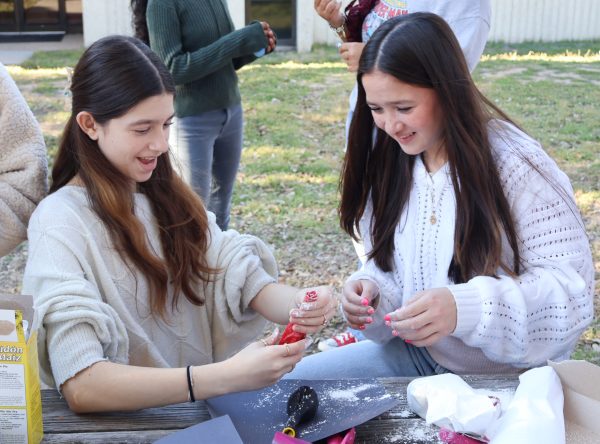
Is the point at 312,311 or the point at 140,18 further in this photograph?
the point at 140,18

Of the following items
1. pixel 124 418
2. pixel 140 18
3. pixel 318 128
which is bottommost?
pixel 318 128

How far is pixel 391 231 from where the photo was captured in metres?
2.30

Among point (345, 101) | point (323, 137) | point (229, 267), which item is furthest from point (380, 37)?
point (345, 101)

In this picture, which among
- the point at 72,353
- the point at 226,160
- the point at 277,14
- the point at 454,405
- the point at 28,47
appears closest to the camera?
the point at 454,405

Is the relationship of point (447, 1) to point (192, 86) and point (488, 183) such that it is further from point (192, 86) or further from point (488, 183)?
point (192, 86)

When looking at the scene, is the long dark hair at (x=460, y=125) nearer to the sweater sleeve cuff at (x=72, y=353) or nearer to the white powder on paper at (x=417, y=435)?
the white powder on paper at (x=417, y=435)

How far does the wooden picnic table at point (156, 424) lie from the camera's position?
163 centimetres

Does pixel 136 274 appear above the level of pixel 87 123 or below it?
below

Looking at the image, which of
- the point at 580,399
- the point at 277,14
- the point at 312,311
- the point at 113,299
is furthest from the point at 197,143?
the point at 277,14

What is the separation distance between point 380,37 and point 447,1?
0.90 meters

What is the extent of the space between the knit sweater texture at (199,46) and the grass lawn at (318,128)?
49.4 inches

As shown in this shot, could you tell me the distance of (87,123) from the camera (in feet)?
6.89

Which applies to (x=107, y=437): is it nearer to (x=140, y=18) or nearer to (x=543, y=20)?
(x=140, y=18)

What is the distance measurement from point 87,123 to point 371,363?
96 centimetres
